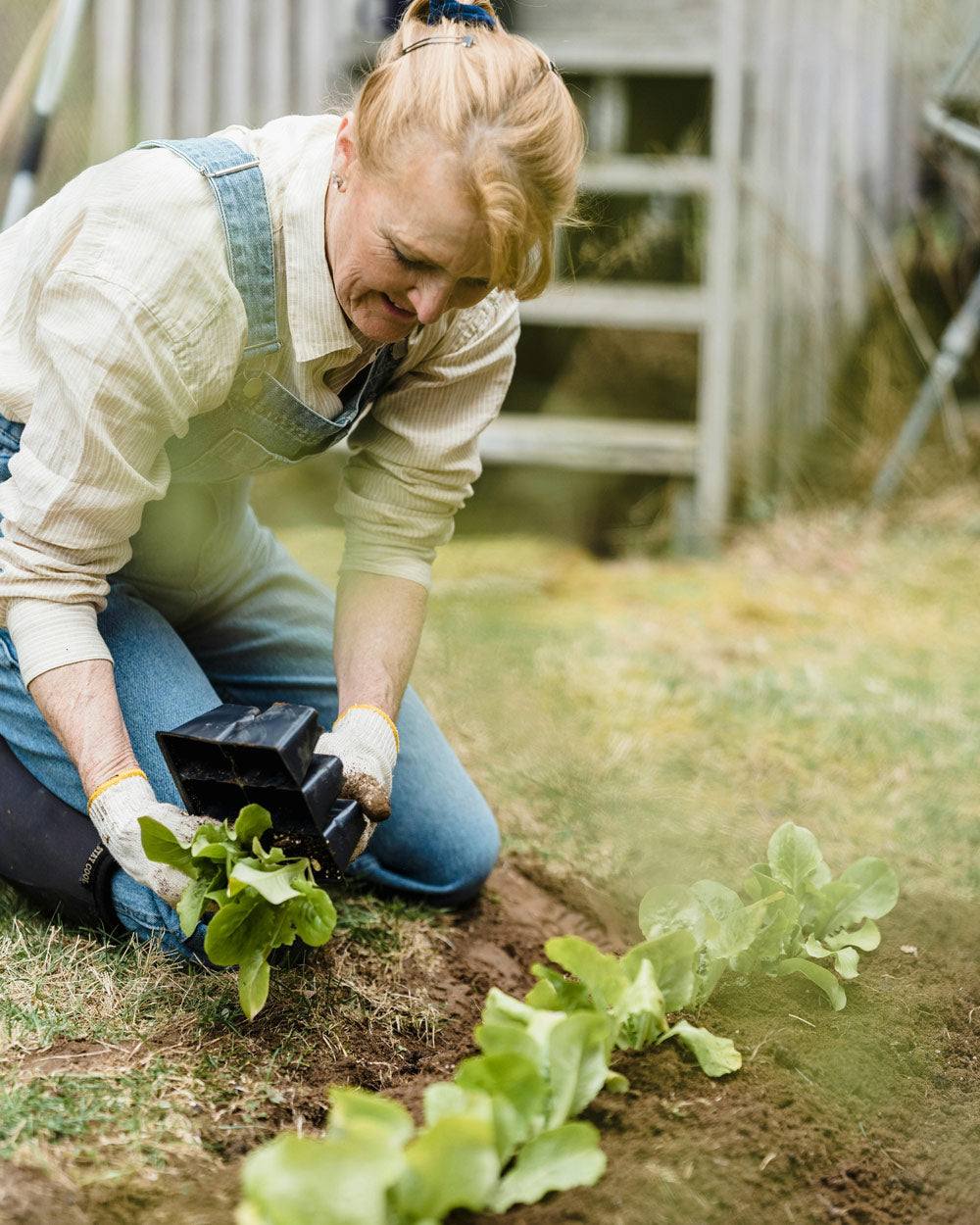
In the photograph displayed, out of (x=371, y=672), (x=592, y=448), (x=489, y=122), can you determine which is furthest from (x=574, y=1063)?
(x=592, y=448)

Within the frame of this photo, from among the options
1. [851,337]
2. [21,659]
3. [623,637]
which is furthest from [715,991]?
[851,337]

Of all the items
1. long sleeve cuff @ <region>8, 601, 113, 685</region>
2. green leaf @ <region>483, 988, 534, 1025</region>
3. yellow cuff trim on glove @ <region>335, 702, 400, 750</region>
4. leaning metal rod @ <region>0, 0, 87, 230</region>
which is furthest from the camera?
leaning metal rod @ <region>0, 0, 87, 230</region>

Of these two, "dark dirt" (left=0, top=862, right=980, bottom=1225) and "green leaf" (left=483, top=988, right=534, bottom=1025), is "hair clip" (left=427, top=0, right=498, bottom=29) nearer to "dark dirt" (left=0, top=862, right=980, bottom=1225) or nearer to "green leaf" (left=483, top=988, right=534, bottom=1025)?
"green leaf" (left=483, top=988, right=534, bottom=1025)

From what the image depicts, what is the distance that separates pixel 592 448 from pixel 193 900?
3319 mm

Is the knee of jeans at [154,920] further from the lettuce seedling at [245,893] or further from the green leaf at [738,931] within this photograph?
the green leaf at [738,931]

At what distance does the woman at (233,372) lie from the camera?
141 centimetres

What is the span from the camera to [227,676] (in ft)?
7.10

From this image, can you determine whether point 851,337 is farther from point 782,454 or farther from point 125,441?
point 125,441

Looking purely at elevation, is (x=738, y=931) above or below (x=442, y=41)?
below

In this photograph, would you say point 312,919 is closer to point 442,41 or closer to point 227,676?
point 227,676

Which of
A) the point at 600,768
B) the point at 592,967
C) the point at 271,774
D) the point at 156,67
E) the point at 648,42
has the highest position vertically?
the point at 648,42

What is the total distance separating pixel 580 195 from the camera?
62.6 inches

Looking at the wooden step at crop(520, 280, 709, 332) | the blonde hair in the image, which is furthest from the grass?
the blonde hair

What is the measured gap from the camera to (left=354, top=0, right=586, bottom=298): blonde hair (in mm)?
1363
